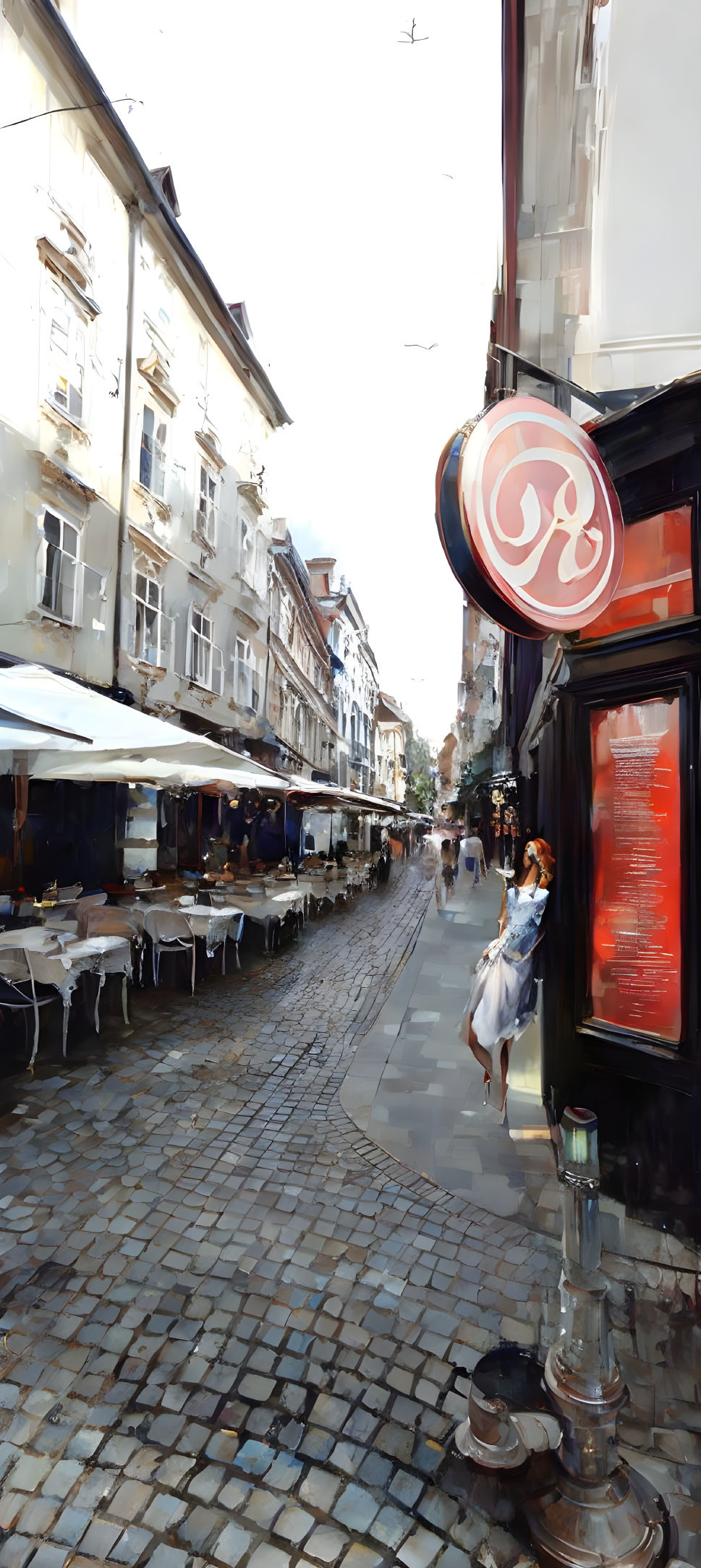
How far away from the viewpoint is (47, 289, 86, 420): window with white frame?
12016mm

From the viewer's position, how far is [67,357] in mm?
12438

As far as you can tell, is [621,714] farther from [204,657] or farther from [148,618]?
[204,657]

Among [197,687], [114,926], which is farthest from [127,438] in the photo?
[114,926]

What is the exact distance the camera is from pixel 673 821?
3809 millimetres

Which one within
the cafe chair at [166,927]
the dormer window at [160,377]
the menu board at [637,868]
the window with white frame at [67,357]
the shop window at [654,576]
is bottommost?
the cafe chair at [166,927]

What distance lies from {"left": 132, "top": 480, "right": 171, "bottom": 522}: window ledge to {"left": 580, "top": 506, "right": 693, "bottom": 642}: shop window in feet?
44.9

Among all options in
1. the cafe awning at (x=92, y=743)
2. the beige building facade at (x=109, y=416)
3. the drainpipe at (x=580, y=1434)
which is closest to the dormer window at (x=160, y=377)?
the beige building facade at (x=109, y=416)

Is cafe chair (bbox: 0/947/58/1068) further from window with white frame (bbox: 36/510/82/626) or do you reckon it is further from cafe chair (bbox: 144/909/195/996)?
window with white frame (bbox: 36/510/82/626)

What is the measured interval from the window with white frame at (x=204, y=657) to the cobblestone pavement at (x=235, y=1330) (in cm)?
1385

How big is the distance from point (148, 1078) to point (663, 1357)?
4033mm

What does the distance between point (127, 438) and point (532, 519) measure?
13.8 meters

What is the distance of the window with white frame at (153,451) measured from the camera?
15.5 meters

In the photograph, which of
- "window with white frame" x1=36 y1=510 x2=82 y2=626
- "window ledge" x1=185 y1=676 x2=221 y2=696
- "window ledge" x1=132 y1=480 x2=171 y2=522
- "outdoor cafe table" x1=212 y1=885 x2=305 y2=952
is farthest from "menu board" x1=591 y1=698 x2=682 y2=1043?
"window ledge" x1=185 y1=676 x2=221 y2=696

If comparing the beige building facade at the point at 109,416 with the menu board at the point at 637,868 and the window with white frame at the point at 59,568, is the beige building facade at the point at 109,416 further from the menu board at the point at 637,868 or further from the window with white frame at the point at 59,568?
the menu board at the point at 637,868
